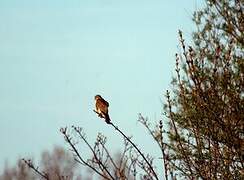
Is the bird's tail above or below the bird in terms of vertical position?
below

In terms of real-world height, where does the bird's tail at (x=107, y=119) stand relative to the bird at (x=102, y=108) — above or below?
below

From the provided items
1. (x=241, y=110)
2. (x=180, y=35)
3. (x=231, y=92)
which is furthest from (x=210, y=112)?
(x=231, y=92)

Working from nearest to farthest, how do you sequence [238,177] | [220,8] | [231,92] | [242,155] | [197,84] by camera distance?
[197,84]
[242,155]
[238,177]
[231,92]
[220,8]

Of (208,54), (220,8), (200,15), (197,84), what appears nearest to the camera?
(197,84)

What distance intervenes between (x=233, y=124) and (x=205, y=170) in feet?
2.10

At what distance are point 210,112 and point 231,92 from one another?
1194mm

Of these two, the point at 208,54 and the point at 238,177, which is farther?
the point at 208,54

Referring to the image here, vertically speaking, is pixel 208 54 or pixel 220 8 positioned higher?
pixel 220 8

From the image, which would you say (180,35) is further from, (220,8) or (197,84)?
(220,8)

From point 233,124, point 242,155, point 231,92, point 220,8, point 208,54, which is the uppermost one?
point 220,8

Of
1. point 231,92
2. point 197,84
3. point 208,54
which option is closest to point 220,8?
point 208,54

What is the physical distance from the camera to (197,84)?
3.00 metres

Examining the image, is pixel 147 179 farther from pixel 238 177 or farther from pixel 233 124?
pixel 238 177

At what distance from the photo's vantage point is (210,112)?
3242 mm
